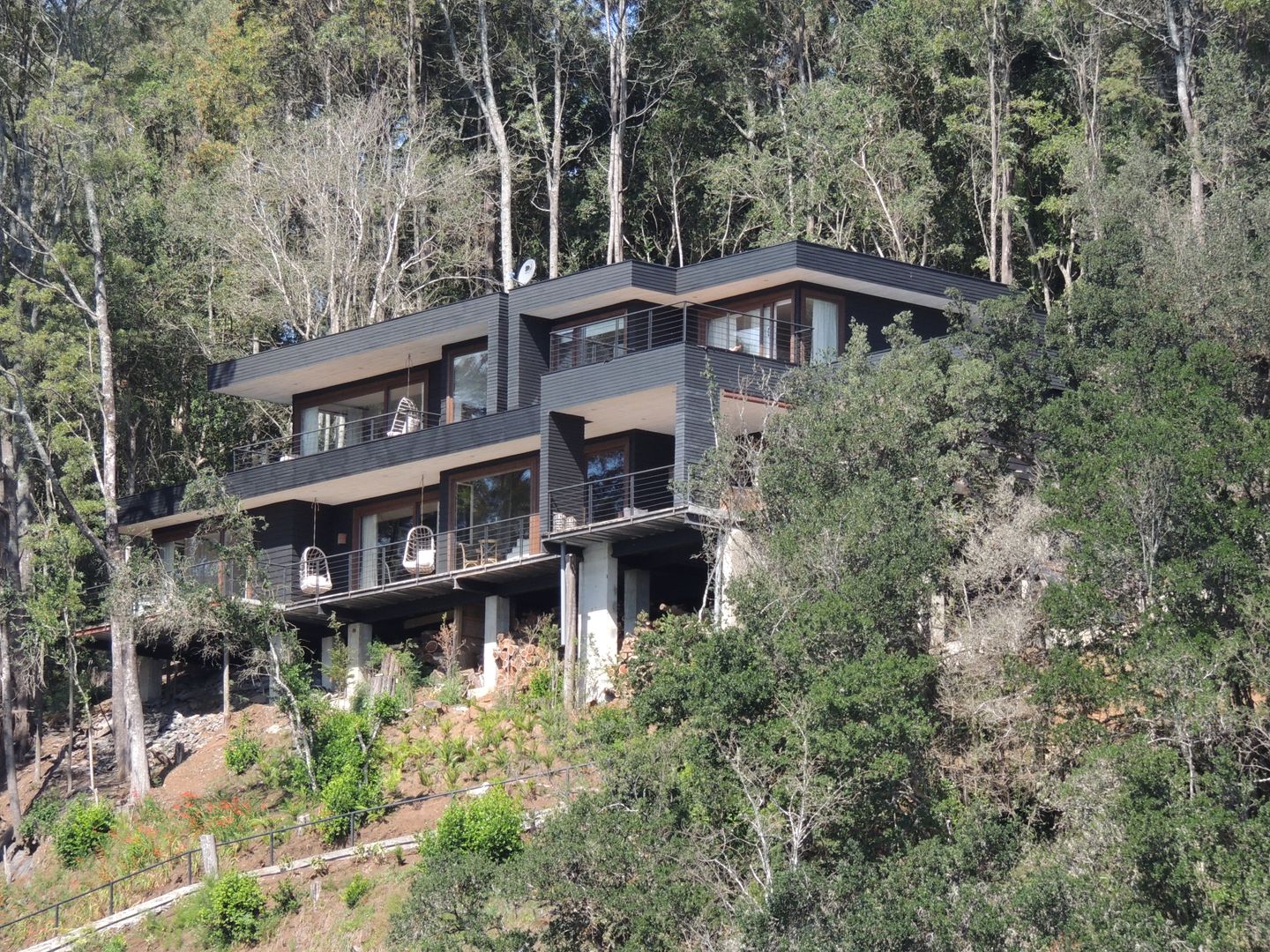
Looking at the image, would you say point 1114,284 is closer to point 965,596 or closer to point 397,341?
point 965,596

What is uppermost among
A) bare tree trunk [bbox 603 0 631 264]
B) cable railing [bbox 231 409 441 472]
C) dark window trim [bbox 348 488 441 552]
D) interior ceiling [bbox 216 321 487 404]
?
bare tree trunk [bbox 603 0 631 264]

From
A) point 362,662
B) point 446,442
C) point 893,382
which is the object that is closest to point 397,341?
point 446,442

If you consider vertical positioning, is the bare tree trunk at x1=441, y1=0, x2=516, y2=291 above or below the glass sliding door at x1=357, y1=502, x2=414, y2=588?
above

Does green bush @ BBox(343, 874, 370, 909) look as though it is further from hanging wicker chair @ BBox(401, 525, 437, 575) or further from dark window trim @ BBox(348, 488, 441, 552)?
dark window trim @ BBox(348, 488, 441, 552)

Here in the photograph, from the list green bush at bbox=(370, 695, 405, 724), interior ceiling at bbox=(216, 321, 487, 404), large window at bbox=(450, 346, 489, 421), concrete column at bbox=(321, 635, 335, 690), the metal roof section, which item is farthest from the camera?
concrete column at bbox=(321, 635, 335, 690)

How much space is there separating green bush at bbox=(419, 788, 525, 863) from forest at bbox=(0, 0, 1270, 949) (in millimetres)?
477

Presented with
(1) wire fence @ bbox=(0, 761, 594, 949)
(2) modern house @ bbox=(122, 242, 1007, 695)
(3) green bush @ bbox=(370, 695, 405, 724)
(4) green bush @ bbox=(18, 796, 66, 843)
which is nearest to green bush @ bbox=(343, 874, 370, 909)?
(1) wire fence @ bbox=(0, 761, 594, 949)

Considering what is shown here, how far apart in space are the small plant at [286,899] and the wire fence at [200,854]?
4.26ft

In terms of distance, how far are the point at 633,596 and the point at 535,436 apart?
12.0ft

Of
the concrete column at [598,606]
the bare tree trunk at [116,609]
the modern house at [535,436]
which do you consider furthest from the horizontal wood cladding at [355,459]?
the concrete column at [598,606]

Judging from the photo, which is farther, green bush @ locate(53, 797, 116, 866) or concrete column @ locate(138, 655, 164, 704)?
concrete column @ locate(138, 655, 164, 704)

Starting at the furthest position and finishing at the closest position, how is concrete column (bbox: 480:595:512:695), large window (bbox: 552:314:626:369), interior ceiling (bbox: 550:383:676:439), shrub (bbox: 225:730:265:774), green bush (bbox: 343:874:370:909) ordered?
large window (bbox: 552:314:626:369) → concrete column (bbox: 480:595:512:695) → shrub (bbox: 225:730:265:774) → interior ceiling (bbox: 550:383:676:439) → green bush (bbox: 343:874:370:909)

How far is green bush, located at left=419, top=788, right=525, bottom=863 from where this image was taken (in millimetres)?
28469

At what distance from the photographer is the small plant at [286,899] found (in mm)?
30094
